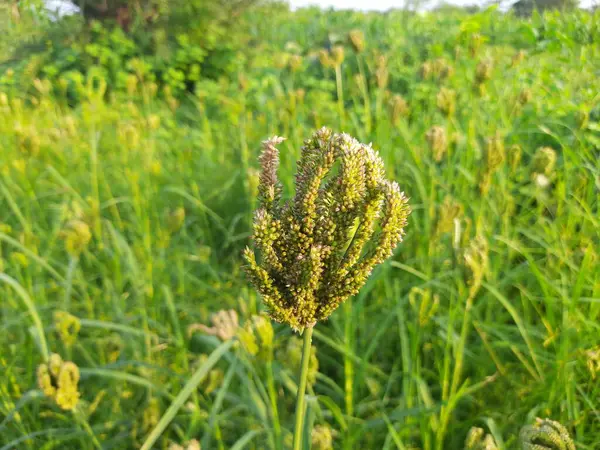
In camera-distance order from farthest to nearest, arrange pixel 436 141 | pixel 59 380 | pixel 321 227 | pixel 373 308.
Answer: pixel 373 308, pixel 436 141, pixel 59 380, pixel 321 227

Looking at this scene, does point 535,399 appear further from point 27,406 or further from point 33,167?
point 33,167

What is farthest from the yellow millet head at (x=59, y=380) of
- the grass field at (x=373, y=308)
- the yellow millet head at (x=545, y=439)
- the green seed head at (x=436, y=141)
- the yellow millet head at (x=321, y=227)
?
the green seed head at (x=436, y=141)

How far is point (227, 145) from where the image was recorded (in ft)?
11.7

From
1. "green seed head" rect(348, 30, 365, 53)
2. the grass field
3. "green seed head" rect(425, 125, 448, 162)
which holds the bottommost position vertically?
the grass field

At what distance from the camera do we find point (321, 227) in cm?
64

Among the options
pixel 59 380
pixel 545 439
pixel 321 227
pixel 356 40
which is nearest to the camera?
pixel 321 227

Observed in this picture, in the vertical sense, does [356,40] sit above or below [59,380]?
above

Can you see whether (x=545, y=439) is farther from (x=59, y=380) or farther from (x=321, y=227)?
(x=59, y=380)

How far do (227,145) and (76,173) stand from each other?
985mm

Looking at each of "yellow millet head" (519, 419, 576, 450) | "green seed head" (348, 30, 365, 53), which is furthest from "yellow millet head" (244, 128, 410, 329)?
"green seed head" (348, 30, 365, 53)

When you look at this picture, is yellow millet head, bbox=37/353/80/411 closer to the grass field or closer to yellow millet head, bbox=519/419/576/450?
the grass field

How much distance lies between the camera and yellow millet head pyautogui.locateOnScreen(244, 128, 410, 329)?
622 millimetres

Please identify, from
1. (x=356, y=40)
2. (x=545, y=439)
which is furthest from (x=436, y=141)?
(x=545, y=439)

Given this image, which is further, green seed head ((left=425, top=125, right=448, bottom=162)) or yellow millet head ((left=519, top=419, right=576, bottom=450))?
green seed head ((left=425, top=125, right=448, bottom=162))
